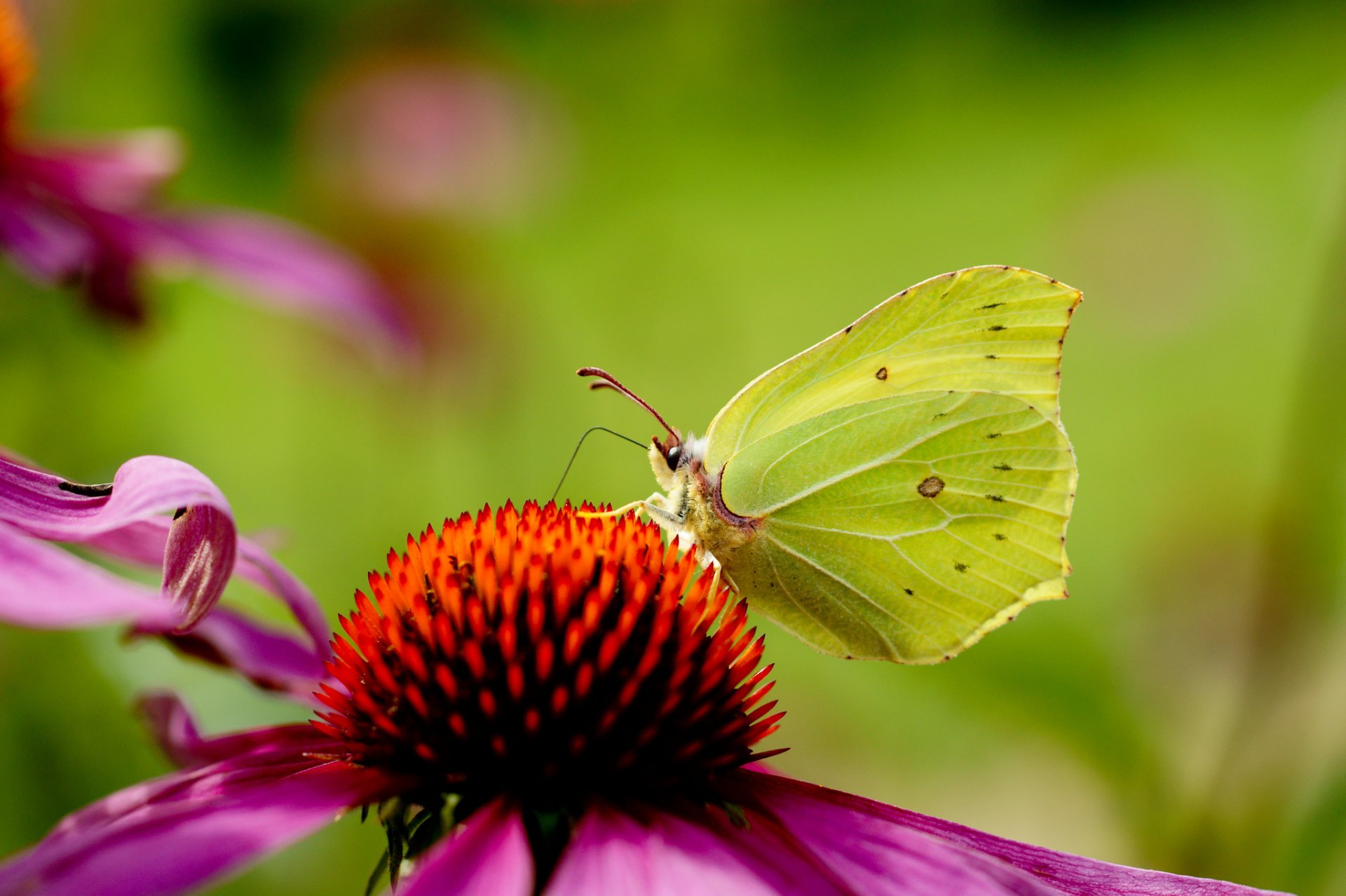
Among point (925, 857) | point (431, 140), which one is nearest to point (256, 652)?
point (925, 857)

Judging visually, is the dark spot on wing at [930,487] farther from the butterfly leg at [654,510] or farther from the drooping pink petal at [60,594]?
the drooping pink petal at [60,594]

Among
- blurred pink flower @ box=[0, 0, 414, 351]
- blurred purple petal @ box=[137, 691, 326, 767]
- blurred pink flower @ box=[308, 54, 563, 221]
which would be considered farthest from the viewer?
blurred pink flower @ box=[308, 54, 563, 221]

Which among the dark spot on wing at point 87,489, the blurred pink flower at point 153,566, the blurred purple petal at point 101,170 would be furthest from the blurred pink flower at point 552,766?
the blurred purple petal at point 101,170

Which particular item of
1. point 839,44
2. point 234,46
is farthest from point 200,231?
point 839,44

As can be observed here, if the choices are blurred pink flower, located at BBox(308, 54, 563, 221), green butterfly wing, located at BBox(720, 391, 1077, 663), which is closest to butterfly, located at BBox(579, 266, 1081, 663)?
green butterfly wing, located at BBox(720, 391, 1077, 663)

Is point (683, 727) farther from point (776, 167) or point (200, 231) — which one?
point (776, 167)

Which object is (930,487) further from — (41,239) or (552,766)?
(41,239)

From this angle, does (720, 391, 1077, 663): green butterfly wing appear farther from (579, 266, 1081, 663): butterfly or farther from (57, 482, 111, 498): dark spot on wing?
(57, 482, 111, 498): dark spot on wing
